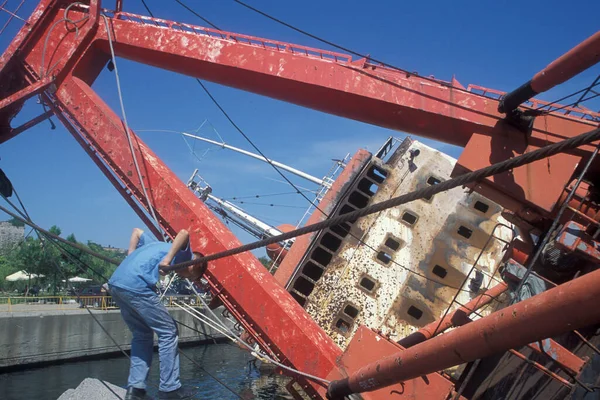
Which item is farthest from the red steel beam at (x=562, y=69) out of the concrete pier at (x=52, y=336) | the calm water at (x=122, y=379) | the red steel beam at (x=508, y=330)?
the concrete pier at (x=52, y=336)

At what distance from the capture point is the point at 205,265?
207 inches

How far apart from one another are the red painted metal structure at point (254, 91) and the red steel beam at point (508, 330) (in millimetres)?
1881

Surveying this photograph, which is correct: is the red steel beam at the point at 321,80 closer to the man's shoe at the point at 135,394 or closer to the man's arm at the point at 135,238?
the man's arm at the point at 135,238

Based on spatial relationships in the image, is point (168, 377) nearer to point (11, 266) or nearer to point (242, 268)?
point (242, 268)

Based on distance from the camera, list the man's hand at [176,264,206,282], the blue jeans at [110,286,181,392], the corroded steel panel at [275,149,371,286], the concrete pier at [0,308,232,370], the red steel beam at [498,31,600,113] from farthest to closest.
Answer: the concrete pier at [0,308,232,370]
the corroded steel panel at [275,149,371,286]
the man's hand at [176,264,206,282]
the blue jeans at [110,286,181,392]
the red steel beam at [498,31,600,113]

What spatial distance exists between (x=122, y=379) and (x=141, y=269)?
14.2 meters

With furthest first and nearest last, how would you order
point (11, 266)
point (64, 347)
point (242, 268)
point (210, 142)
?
1. point (11, 266)
2. point (210, 142)
3. point (64, 347)
4. point (242, 268)

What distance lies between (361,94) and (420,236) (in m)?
7.55

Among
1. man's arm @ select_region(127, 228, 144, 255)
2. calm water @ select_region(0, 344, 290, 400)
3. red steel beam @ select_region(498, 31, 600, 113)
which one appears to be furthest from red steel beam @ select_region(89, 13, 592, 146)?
calm water @ select_region(0, 344, 290, 400)

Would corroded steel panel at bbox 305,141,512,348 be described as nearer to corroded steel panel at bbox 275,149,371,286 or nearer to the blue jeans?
corroded steel panel at bbox 275,149,371,286

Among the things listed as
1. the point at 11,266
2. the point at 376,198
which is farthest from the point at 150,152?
the point at 11,266

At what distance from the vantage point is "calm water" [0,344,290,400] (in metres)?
14.3

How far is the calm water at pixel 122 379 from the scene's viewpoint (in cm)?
1431

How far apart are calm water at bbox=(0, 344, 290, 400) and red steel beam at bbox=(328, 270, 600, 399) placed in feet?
32.9
